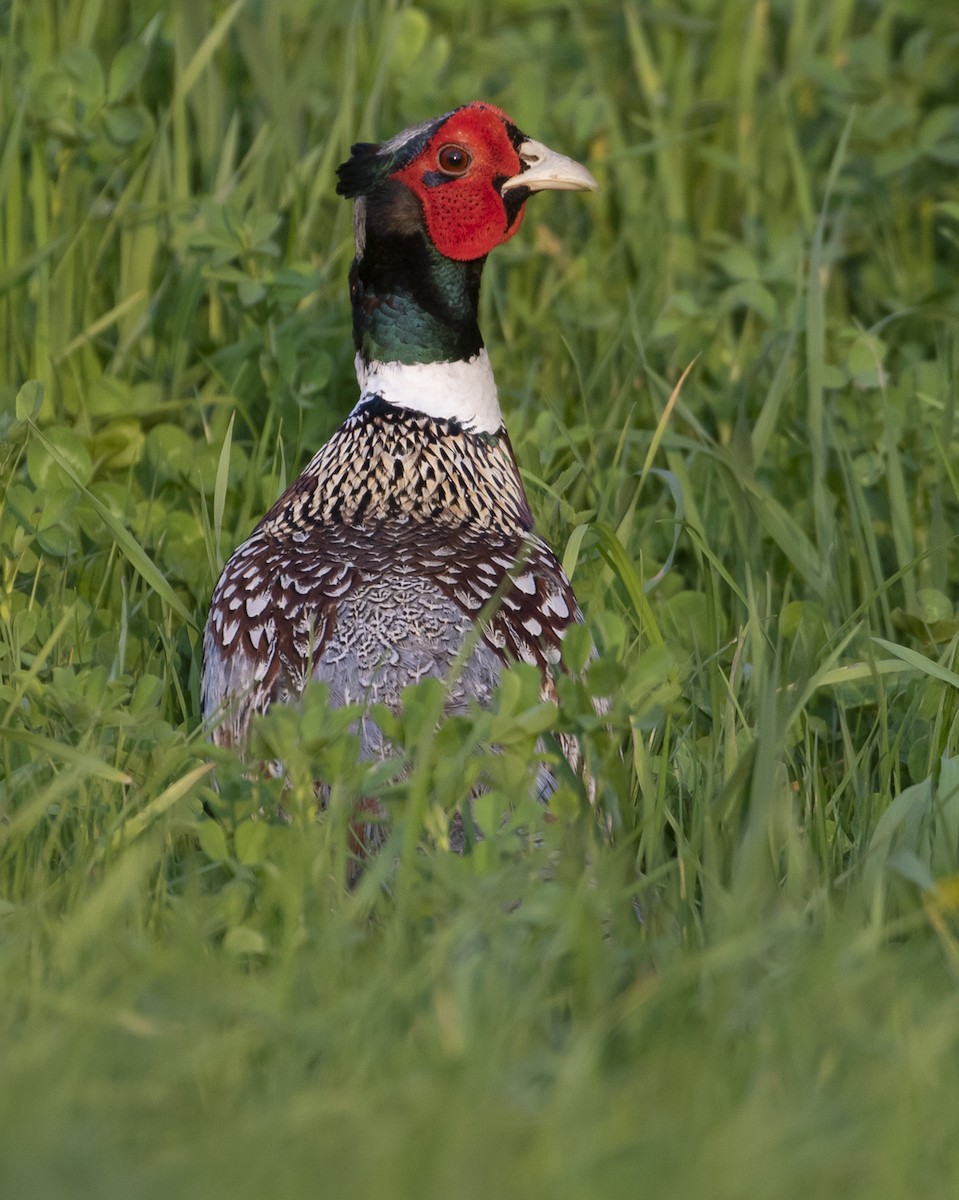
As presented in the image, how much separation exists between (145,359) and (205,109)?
2.64 ft

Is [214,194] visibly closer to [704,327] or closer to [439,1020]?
[704,327]

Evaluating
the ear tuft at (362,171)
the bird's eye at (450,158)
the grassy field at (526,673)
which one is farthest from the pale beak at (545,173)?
the grassy field at (526,673)

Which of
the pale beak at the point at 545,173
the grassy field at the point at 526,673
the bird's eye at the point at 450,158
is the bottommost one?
the grassy field at the point at 526,673

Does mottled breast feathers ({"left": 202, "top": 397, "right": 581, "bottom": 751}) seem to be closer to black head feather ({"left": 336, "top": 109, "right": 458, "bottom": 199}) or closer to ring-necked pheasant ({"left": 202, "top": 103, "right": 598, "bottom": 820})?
ring-necked pheasant ({"left": 202, "top": 103, "right": 598, "bottom": 820})

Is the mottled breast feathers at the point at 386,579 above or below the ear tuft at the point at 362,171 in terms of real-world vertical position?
below

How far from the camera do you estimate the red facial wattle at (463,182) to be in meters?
4.01

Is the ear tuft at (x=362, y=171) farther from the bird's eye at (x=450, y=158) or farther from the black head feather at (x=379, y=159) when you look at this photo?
the bird's eye at (x=450, y=158)

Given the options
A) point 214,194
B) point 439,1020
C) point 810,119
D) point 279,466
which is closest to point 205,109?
point 214,194

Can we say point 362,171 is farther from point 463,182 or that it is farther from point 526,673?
point 526,673

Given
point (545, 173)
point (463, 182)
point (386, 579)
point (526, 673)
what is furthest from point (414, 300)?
point (526, 673)

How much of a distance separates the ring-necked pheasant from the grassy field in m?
0.25

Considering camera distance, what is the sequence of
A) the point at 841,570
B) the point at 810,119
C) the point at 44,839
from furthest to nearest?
the point at 810,119 < the point at 841,570 < the point at 44,839

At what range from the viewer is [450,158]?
402cm

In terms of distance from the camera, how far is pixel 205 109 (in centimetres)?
539
